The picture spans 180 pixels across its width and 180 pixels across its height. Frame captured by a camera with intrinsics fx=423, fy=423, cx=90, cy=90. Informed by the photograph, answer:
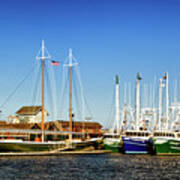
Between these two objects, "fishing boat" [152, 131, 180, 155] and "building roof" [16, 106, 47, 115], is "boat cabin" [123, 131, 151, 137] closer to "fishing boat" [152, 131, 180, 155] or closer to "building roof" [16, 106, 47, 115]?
"fishing boat" [152, 131, 180, 155]

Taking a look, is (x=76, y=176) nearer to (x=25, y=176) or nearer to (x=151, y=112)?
(x=25, y=176)

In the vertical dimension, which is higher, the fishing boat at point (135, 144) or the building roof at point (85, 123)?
the building roof at point (85, 123)

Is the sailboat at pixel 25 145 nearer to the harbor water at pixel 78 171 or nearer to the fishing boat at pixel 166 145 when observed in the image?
the harbor water at pixel 78 171

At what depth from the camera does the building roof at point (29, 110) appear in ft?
477

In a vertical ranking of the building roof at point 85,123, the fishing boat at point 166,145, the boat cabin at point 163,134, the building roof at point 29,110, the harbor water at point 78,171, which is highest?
the building roof at point 29,110

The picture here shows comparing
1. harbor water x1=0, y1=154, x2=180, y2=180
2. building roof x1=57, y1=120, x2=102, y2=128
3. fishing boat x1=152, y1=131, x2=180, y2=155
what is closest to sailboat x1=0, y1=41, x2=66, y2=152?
harbor water x1=0, y1=154, x2=180, y2=180

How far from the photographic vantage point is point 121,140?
105000mm

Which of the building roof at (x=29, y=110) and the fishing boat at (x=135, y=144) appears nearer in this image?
A: the fishing boat at (x=135, y=144)

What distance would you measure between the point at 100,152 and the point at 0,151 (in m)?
28.3

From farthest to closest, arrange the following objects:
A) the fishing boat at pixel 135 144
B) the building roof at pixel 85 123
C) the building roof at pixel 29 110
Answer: the building roof at pixel 29 110 < the building roof at pixel 85 123 < the fishing boat at pixel 135 144

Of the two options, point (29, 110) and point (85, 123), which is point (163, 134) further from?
point (29, 110)

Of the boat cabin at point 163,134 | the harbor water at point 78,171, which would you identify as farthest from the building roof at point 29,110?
the harbor water at point 78,171

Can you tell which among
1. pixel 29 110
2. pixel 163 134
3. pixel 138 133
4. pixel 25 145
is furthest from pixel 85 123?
pixel 25 145

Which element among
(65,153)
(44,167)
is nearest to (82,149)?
(65,153)
